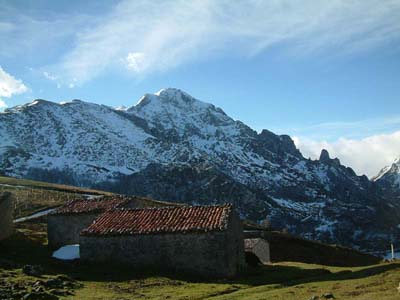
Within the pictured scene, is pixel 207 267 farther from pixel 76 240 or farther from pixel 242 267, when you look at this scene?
pixel 76 240

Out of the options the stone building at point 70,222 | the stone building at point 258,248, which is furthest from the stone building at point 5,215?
the stone building at point 258,248

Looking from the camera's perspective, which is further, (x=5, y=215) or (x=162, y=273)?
(x=5, y=215)

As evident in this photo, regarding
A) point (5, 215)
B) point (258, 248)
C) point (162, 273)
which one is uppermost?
point (5, 215)

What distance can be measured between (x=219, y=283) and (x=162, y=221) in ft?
28.6

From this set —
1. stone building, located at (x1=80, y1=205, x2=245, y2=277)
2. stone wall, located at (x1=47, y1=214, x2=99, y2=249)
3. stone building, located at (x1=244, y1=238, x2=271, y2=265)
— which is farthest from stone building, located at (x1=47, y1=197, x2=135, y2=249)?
stone building, located at (x1=244, y1=238, x2=271, y2=265)

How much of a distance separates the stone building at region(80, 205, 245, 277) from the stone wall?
337 inches

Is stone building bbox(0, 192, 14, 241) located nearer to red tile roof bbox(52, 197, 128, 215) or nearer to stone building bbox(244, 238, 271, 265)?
red tile roof bbox(52, 197, 128, 215)

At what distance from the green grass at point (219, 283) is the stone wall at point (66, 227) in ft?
24.0

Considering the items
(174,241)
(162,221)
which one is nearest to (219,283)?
(174,241)

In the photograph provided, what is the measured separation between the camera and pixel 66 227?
49656mm

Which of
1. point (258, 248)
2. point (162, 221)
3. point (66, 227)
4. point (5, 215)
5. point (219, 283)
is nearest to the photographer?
point (219, 283)

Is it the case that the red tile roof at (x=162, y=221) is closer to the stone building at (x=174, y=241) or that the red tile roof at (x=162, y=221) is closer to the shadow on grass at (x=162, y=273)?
the stone building at (x=174, y=241)

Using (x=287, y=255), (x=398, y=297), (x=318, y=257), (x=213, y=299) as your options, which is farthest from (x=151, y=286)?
(x=318, y=257)

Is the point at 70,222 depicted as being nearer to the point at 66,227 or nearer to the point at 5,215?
the point at 66,227
